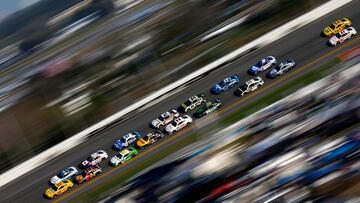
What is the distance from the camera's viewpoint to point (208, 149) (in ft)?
143

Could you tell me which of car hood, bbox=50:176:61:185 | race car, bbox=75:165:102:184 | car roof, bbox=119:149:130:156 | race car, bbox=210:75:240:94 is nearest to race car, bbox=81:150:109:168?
race car, bbox=75:165:102:184

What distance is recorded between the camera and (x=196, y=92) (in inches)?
2096

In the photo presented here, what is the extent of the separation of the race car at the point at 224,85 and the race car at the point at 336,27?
34.9ft

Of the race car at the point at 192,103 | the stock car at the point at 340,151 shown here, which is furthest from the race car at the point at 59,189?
the stock car at the point at 340,151

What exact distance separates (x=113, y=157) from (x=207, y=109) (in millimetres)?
9144

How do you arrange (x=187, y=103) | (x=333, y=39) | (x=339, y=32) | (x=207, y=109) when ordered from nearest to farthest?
(x=207, y=109) < (x=187, y=103) < (x=333, y=39) < (x=339, y=32)

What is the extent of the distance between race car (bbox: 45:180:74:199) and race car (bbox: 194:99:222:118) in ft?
40.2

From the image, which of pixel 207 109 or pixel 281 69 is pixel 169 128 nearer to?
pixel 207 109

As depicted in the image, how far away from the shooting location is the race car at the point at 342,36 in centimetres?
5438

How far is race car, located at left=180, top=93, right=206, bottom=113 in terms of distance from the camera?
51.0 metres

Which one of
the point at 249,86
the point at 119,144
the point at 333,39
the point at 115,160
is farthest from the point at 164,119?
the point at 333,39

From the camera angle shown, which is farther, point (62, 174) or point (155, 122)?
point (155, 122)

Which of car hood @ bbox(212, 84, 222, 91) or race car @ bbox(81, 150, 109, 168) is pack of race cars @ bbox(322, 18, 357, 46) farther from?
race car @ bbox(81, 150, 109, 168)

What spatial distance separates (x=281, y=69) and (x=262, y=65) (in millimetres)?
1931
